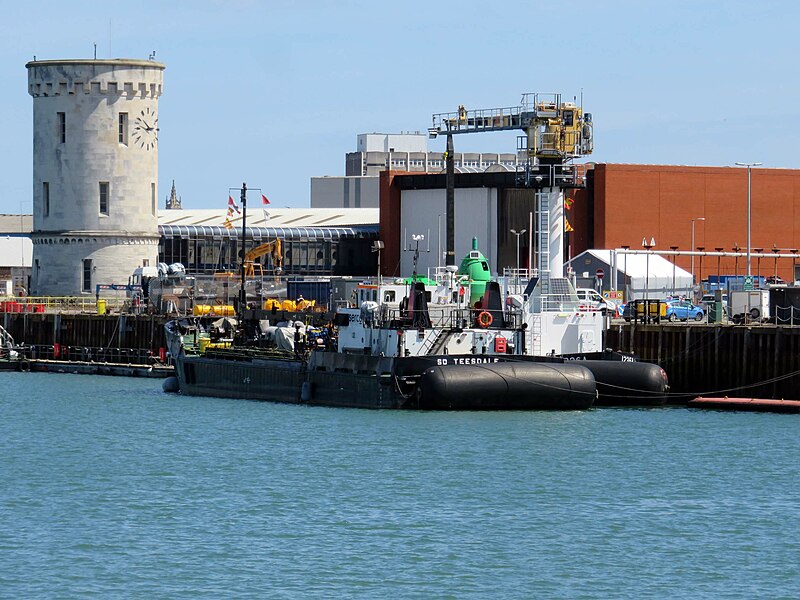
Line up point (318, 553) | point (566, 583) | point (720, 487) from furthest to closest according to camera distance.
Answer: point (720, 487) → point (318, 553) → point (566, 583)

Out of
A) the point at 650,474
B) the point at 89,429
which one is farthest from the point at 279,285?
the point at 650,474

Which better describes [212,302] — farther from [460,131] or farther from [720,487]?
[720,487]

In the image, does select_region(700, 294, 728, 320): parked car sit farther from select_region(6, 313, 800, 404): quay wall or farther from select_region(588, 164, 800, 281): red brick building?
select_region(588, 164, 800, 281): red brick building

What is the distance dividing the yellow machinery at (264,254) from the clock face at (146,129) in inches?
384

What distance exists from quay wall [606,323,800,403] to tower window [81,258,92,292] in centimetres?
4595

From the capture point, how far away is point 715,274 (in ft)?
364

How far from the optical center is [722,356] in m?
65.7

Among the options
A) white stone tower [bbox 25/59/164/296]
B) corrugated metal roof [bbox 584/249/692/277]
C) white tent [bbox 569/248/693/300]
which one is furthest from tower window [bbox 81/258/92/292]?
corrugated metal roof [bbox 584/249/692/277]

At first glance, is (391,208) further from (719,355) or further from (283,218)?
(719,355)

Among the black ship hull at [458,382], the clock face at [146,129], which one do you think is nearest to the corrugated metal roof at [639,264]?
the clock face at [146,129]

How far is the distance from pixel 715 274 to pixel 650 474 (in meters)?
66.4

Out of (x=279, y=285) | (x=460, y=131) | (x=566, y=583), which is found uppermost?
(x=460, y=131)

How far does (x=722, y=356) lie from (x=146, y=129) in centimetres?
5088

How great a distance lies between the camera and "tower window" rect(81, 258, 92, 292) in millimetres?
106000
